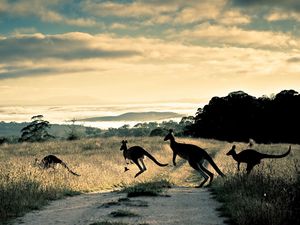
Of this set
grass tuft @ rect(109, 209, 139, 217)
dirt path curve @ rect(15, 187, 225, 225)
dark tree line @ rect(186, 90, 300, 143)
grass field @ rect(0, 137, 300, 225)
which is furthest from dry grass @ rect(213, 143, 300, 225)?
dark tree line @ rect(186, 90, 300, 143)

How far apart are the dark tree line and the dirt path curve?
61683 mm

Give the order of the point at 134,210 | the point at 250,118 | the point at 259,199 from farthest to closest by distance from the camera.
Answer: the point at 250,118
the point at 134,210
the point at 259,199

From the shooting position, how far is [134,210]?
12148mm

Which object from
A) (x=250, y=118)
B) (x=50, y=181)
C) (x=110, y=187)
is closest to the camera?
(x=50, y=181)

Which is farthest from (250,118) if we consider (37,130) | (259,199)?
(259,199)

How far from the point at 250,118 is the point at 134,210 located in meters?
68.9

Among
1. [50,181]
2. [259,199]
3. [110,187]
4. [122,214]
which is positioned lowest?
[110,187]

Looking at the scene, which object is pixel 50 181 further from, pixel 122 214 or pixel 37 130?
pixel 37 130

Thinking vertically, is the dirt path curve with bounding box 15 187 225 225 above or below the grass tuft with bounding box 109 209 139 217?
below

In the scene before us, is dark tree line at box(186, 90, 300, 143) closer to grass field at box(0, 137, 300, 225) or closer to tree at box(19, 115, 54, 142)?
tree at box(19, 115, 54, 142)

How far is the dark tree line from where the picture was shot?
7412 centimetres

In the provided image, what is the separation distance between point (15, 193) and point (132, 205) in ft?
11.1

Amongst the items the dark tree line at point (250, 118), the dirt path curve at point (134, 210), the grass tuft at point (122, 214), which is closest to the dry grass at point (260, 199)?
the dirt path curve at point (134, 210)

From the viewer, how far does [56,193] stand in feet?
51.3
